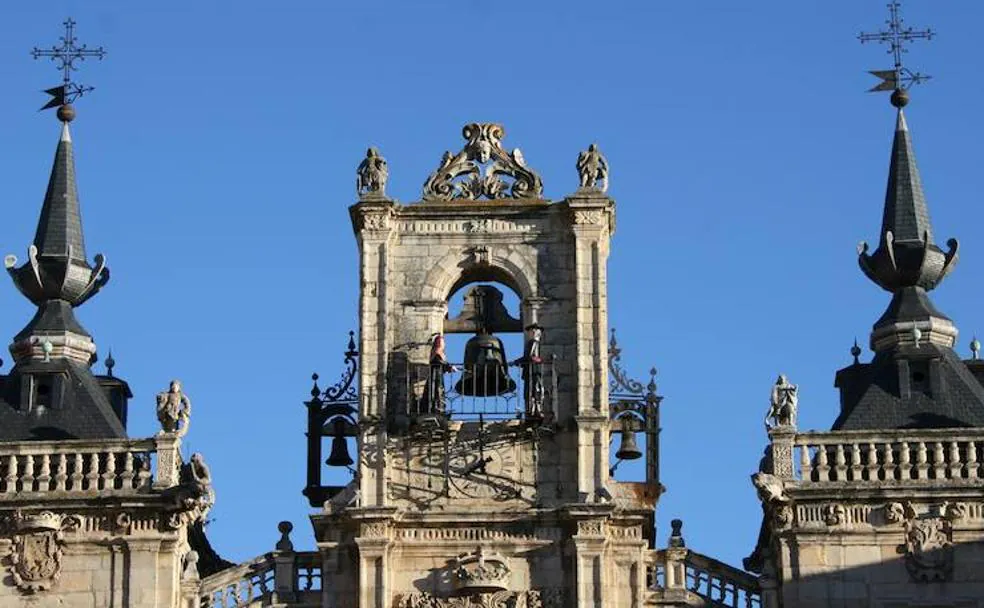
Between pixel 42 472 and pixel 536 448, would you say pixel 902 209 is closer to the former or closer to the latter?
pixel 536 448

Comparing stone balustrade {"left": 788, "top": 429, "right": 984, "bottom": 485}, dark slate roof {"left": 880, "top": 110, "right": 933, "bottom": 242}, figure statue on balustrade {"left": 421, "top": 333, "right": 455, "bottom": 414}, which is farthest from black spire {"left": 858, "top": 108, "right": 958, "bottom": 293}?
figure statue on balustrade {"left": 421, "top": 333, "right": 455, "bottom": 414}

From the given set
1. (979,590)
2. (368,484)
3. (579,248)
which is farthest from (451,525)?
(979,590)

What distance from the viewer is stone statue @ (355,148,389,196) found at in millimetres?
45031

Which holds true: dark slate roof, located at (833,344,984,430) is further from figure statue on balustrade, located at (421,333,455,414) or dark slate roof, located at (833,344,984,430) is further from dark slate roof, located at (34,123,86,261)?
dark slate roof, located at (34,123,86,261)

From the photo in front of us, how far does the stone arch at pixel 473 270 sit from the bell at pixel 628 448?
237 cm

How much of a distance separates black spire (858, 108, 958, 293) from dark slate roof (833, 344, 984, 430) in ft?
3.96

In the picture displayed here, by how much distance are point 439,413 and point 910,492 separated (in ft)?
21.3

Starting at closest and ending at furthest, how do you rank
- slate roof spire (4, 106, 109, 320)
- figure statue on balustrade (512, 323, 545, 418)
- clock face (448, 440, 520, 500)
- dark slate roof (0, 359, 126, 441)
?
1. clock face (448, 440, 520, 500)
2. figure statue on balustrade (512, 323, 545, 418)
3. dark slate roof (0, 359, 126, 441)
4. slate roof spire (4, 106, 109, 320)

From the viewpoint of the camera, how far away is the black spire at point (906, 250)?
151ft

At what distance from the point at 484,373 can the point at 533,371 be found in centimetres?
92

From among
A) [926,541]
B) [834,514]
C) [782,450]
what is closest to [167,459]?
[782,450]

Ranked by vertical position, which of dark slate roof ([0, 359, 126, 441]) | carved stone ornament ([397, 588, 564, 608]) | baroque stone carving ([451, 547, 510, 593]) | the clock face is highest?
dark slate roof ([0, 359, 126, 441])

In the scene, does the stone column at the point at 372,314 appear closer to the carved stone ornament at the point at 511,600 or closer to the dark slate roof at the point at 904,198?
the carved stone ornament at the point at 511,600

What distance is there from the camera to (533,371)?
144ft
